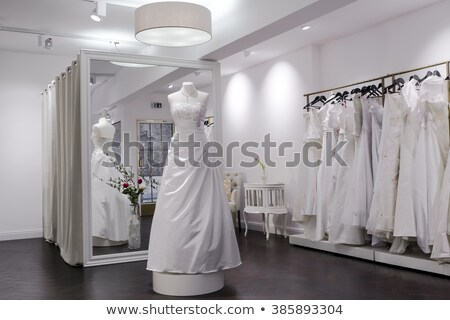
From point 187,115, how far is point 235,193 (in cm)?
373

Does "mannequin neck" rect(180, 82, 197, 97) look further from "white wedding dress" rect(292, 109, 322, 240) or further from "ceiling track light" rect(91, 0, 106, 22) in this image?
"white wedding dress" rect(292, 109, 322, 240)

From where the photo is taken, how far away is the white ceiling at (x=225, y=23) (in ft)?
13.6

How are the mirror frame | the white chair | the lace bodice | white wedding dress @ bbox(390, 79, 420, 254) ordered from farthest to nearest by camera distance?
the white chair → the mirror frame → white wedding dress @ bbox(390, 79, 420, 254) → the lace bodice

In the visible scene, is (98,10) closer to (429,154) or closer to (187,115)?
(187,115)

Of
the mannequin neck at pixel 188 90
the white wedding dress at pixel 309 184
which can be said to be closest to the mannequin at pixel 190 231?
the mannequin neck at pixel 188 90

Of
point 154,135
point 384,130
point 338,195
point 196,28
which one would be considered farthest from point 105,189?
point 384,130

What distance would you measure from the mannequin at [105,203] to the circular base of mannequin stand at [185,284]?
62.8 inches

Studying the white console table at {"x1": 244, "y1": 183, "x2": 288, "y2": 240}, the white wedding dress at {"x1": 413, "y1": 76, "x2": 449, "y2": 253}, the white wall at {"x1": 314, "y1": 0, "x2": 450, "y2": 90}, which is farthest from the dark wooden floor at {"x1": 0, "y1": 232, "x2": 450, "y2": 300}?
the white wall at {"x1": 314, "y1": 0, "x2": 450, "y2": 90}

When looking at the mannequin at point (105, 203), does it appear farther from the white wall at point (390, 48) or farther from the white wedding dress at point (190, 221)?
the white wall at point (390, 48)

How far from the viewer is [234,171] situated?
816 centimetres

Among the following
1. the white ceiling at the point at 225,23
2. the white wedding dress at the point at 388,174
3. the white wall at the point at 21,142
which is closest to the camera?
the white ceiling at the point at 225,23

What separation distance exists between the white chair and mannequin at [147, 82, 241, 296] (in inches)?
140

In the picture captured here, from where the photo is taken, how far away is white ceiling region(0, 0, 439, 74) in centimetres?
416

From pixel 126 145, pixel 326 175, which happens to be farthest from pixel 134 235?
pixel 326 175
